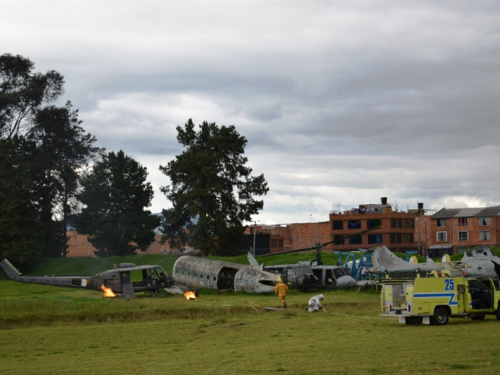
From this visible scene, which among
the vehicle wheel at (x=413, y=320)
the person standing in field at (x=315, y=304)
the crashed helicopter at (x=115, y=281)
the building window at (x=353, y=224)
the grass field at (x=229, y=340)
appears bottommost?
the grass field at (x=229, y=340)

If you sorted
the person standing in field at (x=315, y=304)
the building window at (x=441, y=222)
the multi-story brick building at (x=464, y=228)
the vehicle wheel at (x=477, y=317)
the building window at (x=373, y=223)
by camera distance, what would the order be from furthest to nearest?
the building window at (x=441, y=222) → the building window at (x=373, y=223) → the multi-story brick building at (x=464, y=228) → the person standing in field at (x=315, y=304) → the vehicle wheel at (x=477, y=317)

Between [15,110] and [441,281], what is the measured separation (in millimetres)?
63715

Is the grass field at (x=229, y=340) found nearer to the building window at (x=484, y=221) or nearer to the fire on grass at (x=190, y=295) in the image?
the fire on grass at (x=190, y=295)

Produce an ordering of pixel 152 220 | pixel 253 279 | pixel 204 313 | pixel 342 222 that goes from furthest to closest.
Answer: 1. pixel 342 222
2. pixel 152 220
3. pixel 253 279
4. pixel 204 313

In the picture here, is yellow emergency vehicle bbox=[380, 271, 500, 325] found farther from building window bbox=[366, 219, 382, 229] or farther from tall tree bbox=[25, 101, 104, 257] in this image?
building window bbox=[366, 219, 382, 229]

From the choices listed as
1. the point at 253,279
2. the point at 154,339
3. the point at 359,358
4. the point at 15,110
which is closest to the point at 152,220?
the point at 15,110

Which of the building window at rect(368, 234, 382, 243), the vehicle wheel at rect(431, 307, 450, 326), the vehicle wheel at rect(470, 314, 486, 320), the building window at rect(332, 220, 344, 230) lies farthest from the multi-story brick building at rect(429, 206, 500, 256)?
the vehicle wheel at rect(431, 307, 450, 326)

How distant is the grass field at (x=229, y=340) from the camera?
53.4 ft

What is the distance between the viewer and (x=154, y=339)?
906 inches

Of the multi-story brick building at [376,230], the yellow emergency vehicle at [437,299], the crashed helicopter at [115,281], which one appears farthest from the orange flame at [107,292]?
the multi-story brick building at [376,230]

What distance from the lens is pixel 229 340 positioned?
2228 centimetres

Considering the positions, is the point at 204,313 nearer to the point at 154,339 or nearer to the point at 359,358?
the point at 154,339

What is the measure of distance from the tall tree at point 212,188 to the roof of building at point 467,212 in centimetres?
4769

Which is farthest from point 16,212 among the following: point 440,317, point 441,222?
point 441,222
